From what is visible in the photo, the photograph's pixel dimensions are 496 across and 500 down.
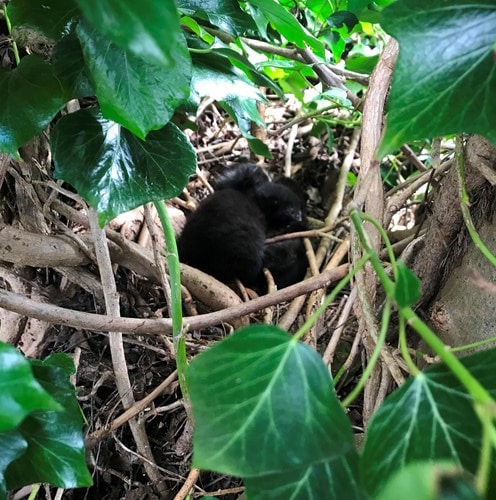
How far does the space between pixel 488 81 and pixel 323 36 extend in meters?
0.83

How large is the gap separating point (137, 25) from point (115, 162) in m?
0.42

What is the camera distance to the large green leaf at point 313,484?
1.60 feet

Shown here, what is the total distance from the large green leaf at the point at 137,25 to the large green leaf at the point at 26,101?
15.5 inches

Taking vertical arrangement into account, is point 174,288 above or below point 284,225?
above

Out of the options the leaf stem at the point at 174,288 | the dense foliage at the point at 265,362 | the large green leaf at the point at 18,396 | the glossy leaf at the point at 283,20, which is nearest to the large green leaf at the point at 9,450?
the dense foliage at the point at 265,362

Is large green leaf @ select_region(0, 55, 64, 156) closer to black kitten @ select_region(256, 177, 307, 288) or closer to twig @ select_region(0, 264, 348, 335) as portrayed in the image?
twig @ select_region(0, 264, 348, 335)

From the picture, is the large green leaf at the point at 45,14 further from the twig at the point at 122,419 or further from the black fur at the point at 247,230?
the black fur at the point at 247,230

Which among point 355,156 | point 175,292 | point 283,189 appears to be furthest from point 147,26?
point 355,156

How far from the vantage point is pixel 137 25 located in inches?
14.7

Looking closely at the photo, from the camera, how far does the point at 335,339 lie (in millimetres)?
968

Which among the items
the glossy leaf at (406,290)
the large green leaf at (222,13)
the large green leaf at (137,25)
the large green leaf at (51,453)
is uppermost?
the large green leaf at (137,25)

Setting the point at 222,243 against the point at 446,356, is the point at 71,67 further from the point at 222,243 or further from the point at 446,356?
the point at 222,243

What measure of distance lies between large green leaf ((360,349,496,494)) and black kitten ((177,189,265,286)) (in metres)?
1.04

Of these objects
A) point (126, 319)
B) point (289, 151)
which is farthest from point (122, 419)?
point (289, 151)
